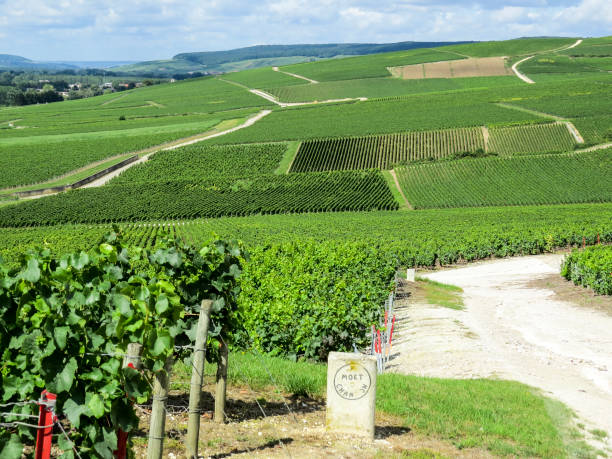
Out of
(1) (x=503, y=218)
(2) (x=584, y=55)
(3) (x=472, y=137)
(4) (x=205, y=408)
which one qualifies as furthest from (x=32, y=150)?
(2) (x=584, y=55)

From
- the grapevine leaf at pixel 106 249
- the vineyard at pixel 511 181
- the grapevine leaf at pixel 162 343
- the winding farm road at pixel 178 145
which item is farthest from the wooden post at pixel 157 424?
the winding farm road at pixel 178 145

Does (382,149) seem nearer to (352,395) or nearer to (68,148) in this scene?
(68,148)

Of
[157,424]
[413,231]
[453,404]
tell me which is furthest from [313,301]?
[413,231]

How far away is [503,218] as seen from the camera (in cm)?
5603

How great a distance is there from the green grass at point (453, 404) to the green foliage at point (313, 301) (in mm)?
1348

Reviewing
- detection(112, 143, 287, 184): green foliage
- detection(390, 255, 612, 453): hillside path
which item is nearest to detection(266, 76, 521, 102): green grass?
detection(112, 143, 287, 184): green foliage

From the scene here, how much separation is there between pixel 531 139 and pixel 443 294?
239ft

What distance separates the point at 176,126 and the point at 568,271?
10701 centimetres

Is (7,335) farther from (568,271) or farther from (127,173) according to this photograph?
(127,173)

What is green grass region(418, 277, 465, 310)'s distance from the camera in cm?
2464

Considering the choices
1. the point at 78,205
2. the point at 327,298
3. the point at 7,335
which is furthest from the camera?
the point at 78,205

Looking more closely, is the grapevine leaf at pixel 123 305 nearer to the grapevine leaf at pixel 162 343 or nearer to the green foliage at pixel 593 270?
the grapevine leaf at pixel 162 343

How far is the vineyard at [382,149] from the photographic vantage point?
298 ft

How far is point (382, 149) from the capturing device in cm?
9688
